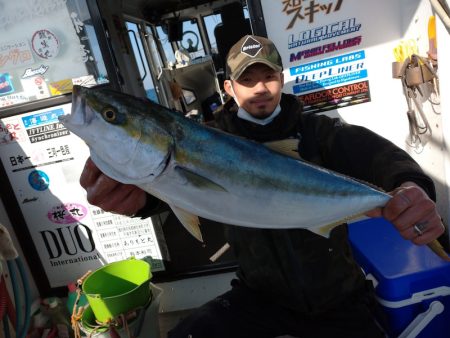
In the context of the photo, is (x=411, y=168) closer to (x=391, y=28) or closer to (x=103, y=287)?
(x=391, y=28)

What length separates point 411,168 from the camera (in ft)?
6.20

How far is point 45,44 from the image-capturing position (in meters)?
3.27

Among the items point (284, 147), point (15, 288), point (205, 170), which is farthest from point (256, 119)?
point (15, 288)

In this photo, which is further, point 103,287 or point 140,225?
point 140,225

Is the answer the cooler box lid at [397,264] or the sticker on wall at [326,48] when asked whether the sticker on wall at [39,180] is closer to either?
the sticker on wall at [326,48]

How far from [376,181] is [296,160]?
83cm

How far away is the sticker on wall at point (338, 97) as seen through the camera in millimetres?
3309

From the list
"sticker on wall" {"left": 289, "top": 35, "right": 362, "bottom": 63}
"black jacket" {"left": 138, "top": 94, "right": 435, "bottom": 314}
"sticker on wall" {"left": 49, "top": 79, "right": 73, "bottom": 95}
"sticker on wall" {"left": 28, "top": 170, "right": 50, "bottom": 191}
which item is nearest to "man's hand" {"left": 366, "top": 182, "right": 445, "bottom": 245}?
"black jacket" {"left": 138, "top": 94, "right": 435, "bottom": 314}

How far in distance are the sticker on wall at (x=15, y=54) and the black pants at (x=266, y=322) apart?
2841 mm

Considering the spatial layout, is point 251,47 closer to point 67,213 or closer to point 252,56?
point 252,56

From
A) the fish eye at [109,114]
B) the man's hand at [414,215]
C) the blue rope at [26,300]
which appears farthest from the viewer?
the blue rope at [26,300]

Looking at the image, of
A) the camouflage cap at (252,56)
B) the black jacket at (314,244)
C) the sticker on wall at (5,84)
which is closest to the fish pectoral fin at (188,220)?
the black jacket at (314,244)

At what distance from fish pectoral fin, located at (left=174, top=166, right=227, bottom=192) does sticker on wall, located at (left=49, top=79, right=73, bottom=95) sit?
2.42 m

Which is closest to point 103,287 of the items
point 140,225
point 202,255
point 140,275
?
point 140,275
